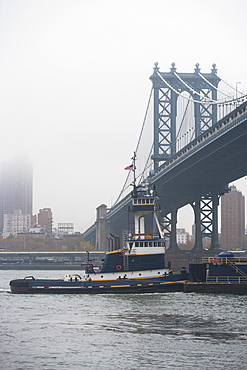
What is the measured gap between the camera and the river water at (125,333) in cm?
2561

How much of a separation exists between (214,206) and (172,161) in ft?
53.2

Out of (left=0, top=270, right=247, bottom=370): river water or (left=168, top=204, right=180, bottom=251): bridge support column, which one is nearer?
→ (left=0, top=270, right=247, bottom=370): river water

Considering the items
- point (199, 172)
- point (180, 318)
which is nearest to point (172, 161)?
point (199, 172)

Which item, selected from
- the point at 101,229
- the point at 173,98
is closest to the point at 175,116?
the point at 173,98

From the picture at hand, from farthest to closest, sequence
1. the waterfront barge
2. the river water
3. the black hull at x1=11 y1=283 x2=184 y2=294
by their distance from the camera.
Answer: the black hull at x1=11 y1=283 x2=184 y2=294
the waterfront barge
the river water

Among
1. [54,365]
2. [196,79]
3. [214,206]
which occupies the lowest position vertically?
[54,365]

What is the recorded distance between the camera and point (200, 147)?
253ft

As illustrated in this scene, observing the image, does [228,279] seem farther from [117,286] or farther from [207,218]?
[207,218]

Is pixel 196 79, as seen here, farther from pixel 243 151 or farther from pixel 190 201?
pixel 243 151

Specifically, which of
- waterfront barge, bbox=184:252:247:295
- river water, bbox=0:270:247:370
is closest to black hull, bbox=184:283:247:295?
waterfront barge, bbox=184:252:247:295

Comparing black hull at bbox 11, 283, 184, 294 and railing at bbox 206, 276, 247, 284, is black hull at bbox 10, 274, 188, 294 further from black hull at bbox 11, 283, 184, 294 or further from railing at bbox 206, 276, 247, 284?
railing at bbox 206, 276, 247, 284

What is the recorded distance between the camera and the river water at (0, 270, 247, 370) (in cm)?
2561

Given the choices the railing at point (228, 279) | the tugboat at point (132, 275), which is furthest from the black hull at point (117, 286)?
the railing at point (228, 279)

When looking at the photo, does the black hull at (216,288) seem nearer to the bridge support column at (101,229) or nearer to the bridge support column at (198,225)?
the bridge support column at (198,225)
